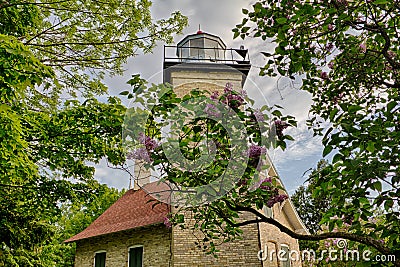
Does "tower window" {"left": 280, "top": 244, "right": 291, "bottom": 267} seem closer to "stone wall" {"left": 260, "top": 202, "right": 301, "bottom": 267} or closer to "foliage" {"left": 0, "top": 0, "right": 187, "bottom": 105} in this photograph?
"stone wall" {"left": 260, "top": 202, "right": 301, "bottom": 267}

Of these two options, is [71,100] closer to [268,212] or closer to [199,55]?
[199,55]

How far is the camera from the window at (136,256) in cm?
1287

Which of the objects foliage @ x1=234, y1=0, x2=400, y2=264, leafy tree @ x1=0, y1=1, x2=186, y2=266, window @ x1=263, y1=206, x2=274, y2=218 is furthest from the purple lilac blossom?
window @ x1=263, y1=206, x2=274, y2=218

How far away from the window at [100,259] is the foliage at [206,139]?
11.4m

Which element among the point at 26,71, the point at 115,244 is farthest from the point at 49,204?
the point at 115,244

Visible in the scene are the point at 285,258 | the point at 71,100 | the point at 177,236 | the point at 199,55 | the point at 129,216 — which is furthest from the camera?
the point at 199,55

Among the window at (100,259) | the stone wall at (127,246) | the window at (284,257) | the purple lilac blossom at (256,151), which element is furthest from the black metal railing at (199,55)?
the purple lilac blossom at (256,151)

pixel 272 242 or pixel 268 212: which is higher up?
pixel 268 212

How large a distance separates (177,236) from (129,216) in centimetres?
363

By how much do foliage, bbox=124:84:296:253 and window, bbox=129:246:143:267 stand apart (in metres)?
9.61

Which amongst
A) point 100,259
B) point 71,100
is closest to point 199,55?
point 71,100

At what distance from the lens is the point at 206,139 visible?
3.99 m

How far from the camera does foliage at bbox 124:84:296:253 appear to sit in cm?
380

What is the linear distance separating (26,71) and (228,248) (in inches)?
337
